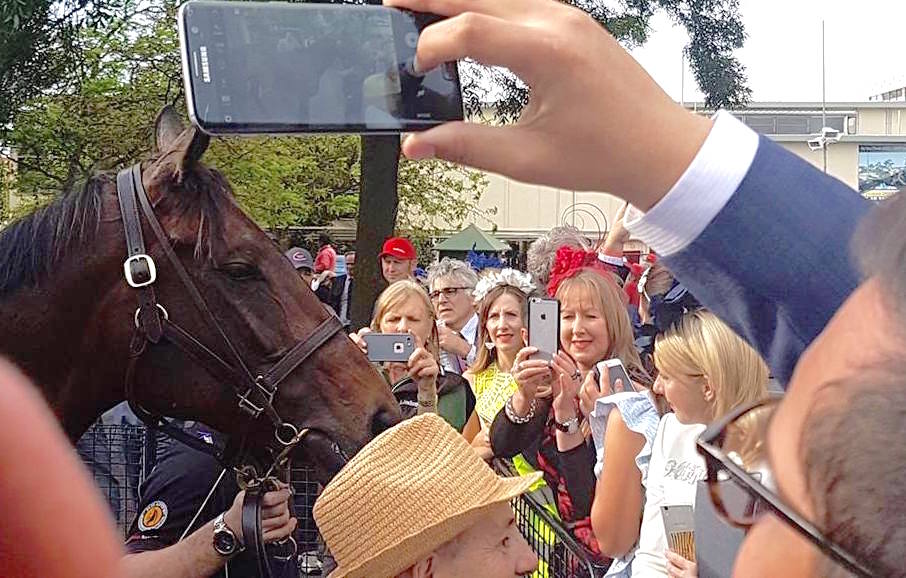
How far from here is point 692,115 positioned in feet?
3.81

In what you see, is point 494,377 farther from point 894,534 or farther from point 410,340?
point 894,534

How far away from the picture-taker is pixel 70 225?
10.5 feet

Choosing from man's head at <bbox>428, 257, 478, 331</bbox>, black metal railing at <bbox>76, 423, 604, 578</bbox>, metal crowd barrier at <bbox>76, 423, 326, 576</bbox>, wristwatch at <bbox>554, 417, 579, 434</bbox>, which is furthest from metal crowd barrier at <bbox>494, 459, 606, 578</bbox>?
man's head at <bbox>428, 257, 478, 331</bbox>

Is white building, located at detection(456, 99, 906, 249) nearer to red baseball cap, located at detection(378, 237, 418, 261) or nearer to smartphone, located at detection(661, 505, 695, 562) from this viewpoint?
red baseball cap, located at detection(378, 237, 418, 261)

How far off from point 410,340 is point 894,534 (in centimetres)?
401

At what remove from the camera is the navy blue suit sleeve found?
1.21 metres

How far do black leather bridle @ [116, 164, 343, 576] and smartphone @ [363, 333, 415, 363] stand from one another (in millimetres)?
1337

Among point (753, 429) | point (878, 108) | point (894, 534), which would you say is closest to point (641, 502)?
point (753, 429)

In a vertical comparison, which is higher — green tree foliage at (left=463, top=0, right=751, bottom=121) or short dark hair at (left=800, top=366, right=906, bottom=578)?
green tree foliage at (left=463, top=0, right=751, bottom=121)

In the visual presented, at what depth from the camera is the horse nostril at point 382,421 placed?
11.1ft

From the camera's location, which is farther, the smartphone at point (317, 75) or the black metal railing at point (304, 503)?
the black metal railing at point (304, 503)

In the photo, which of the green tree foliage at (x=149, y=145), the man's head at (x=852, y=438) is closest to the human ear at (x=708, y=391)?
the man's head at (x=852, y=438)

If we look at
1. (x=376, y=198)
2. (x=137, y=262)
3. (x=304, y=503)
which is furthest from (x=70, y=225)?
(x=376, y=198)

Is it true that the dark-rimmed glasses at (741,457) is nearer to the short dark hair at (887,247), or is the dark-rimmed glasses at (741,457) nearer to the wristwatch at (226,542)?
the short dark hair at (887,247)
